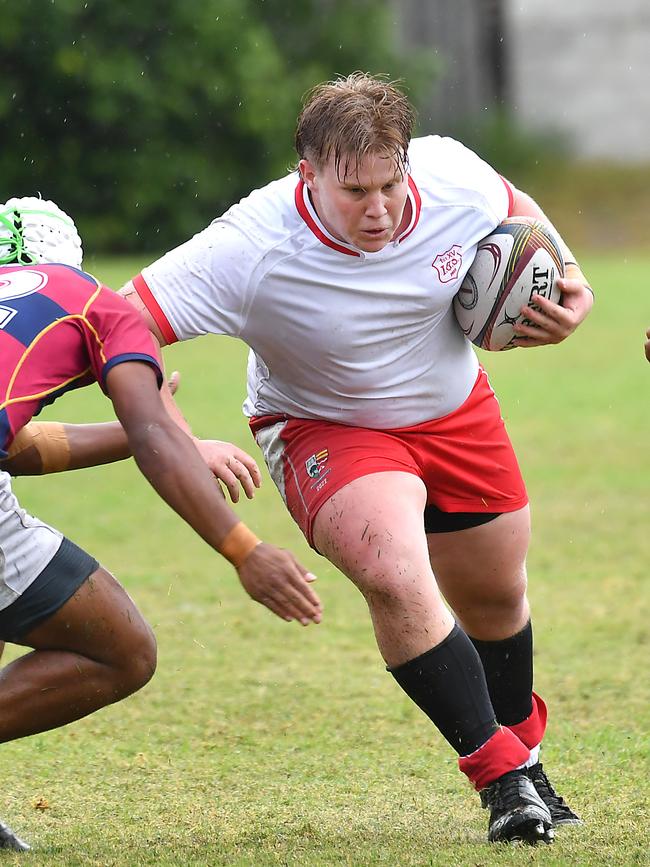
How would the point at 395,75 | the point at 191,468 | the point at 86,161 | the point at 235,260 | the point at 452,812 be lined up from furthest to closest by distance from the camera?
the point at 395,75 < the point at 86,161 < the point at 452,812 < the point at 235,260 < the point at 191,468

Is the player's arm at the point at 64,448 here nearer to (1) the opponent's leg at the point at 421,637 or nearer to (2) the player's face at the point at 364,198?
(1) the opponent's leg at the point at 421,637

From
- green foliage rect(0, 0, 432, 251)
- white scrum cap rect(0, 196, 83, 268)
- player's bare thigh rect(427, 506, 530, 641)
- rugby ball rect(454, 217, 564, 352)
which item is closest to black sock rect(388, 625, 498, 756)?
player's bare thigh rect(427, 506, 530, 641)

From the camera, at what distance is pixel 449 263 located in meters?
4.46

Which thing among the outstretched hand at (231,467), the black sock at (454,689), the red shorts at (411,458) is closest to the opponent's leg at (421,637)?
the black sock at (454,689)

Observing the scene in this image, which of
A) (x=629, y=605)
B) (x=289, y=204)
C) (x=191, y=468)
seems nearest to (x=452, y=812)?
(x=191, y=468)

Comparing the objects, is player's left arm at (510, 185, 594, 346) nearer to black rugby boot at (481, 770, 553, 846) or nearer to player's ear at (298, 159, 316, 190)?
player's ear at (298, 159, 316, 190)

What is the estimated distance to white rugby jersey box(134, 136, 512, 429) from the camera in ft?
14.1

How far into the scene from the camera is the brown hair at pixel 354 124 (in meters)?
4.07

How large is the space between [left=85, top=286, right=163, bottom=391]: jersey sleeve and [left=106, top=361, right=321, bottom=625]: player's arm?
0.09 ft

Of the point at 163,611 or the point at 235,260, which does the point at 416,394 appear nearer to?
the point at 235,260

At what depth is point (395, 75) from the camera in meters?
33.2

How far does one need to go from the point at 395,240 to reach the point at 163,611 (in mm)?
3561

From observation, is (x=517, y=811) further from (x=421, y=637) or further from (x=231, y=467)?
(x=231, y=467)

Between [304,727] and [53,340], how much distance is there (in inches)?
94.0
